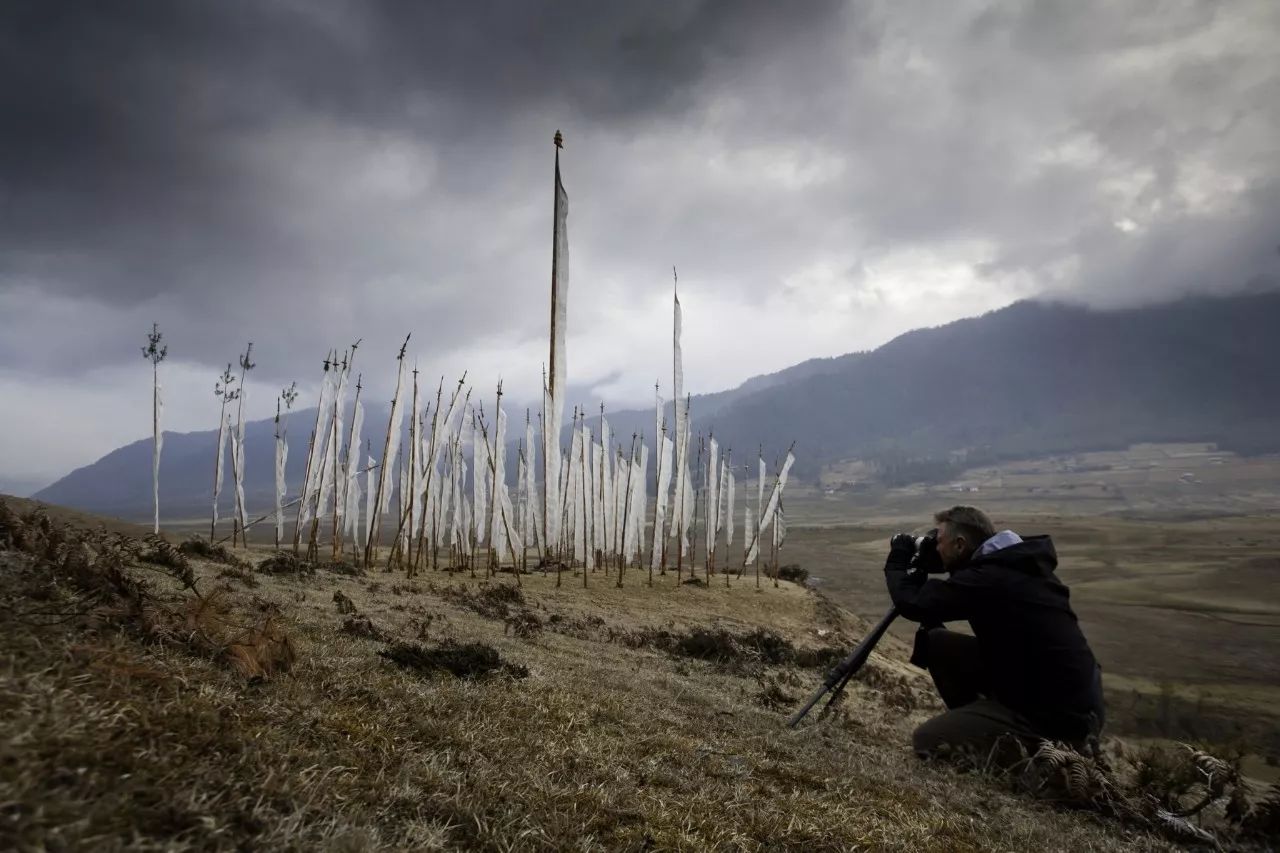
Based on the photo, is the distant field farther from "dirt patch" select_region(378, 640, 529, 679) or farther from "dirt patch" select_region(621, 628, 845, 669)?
"dirt patch" select_region(378, 640, 529, 679)

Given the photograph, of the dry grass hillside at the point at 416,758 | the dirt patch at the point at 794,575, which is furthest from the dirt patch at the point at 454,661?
the dirt patch at the point at 794,575

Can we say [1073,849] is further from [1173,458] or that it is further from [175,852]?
[1173,458]

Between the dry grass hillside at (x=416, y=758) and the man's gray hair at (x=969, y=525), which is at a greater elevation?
the man's gray hair at (x=969, y=525)

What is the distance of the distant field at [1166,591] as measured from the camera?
1419 centimetres

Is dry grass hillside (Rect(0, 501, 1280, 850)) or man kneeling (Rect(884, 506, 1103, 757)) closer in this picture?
dry grass hillside (Rect(0, 501, 1280, 850))

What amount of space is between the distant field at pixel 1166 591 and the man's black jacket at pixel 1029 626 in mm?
10162

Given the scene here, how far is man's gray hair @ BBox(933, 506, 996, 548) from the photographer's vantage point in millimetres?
5160

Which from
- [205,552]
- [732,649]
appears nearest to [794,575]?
[732,649]

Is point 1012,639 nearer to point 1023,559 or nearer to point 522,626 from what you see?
point 1023,559

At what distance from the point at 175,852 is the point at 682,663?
8326 millimetres

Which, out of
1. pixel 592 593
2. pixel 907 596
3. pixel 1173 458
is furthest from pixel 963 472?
pixel 907 596

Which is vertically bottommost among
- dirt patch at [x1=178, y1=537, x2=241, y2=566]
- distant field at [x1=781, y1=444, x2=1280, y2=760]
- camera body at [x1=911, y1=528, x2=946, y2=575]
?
distant field at [x1=781, y1=444, x2=1280, y2=760]

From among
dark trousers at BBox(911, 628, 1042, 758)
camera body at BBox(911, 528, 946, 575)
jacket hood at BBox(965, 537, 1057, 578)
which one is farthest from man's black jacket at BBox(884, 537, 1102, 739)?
camera body at BBox(911, 528, 946, 575)

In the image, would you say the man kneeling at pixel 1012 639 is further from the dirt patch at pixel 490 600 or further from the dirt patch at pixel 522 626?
the dirt patch at pixel 490 600
